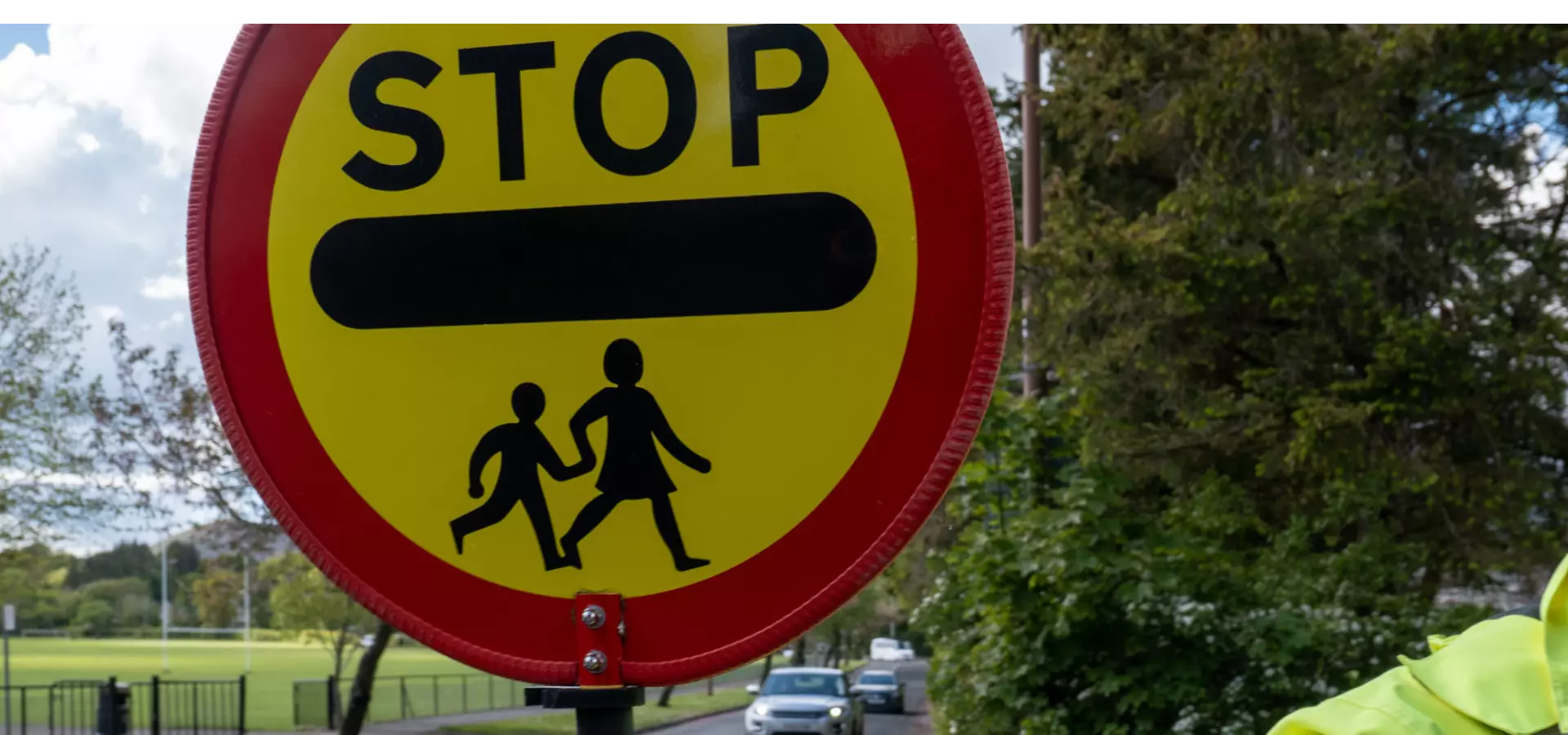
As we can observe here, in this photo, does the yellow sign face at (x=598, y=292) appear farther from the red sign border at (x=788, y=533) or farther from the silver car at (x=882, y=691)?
the silver car at (x=882, y=691)

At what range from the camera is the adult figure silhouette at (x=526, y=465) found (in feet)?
3.86

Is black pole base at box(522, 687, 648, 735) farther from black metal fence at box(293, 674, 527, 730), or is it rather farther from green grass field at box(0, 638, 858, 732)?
black metal fence at box(293, 674, 527, 730)

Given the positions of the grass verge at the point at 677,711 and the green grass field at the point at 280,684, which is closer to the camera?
the grass verge at the point at 677,711

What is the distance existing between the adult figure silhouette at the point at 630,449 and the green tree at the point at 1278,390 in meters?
7.21

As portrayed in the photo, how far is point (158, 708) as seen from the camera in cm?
2134

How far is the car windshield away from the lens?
24.9 m

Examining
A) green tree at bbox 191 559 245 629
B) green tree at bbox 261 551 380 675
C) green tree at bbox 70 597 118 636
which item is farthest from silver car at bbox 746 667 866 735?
green tree at bbox 70 597 118 636

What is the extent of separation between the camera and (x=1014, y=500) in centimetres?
920

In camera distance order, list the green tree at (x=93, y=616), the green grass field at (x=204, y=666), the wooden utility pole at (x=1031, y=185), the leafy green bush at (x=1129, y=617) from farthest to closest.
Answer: the green grass field at (x=204, y=666), the green tree at (x=93, y=616), the wooden utility pole at (x=1031, y=185), the leafy green bush at (x=1129, y=617)

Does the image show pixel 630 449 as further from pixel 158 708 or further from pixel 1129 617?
pixel 158 708

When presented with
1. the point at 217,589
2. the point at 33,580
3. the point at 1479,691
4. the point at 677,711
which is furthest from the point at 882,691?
the point at 1479,691

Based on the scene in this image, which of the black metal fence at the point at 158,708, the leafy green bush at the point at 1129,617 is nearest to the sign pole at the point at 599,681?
the leafy green bush at the point at 1129,617

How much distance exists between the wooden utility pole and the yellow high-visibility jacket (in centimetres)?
864
